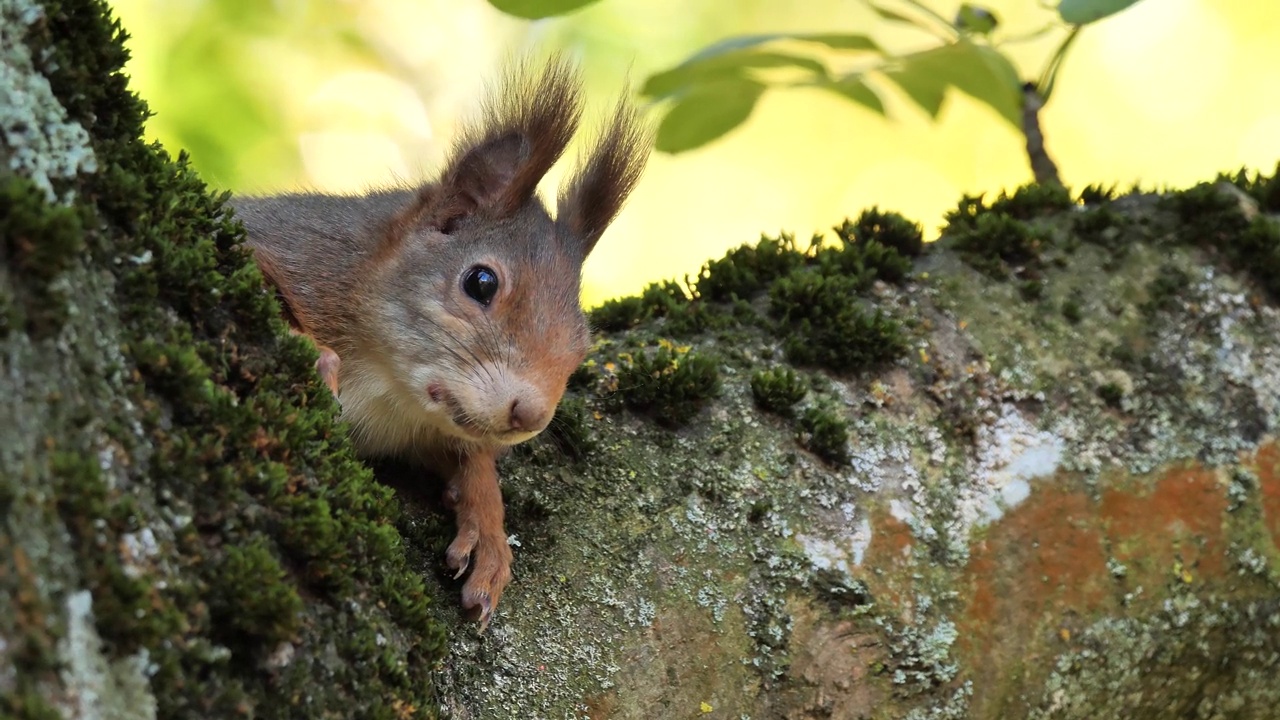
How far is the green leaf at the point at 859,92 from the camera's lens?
8.60 feet

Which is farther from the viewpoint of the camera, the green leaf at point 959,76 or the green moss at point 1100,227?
the green leaf at point 959,76

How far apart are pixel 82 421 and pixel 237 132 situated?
3.58 m

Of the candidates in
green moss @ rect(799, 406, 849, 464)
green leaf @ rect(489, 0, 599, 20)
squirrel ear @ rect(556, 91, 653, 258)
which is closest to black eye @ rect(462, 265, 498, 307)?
squirrel ear @ rect(556, 91, 653, 258)

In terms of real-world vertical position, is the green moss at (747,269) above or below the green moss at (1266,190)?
below

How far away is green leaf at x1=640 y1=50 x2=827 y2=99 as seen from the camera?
2.48 m

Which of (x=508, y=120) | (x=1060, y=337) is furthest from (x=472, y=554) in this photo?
(x=1060, y=337)

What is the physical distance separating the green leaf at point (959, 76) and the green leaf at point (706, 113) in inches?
14.0

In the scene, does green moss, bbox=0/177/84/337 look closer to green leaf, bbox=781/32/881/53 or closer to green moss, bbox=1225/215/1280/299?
green leaf, bbox=781/32/881/53

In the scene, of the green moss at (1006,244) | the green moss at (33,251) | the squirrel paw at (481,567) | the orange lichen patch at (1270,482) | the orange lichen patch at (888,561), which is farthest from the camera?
the green moss at (1006,244)

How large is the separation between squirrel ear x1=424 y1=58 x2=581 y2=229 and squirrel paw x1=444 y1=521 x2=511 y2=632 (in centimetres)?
82

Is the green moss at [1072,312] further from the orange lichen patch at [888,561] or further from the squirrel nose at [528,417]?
the squirrel nose at [528,417]

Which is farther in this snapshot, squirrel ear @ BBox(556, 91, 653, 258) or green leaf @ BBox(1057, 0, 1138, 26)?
squirrel ear @ BBox(556, 91, 653, 258)

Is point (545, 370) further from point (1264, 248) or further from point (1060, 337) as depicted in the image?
point (1264, 248)

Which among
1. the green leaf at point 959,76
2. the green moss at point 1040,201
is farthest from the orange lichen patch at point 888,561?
the green leaf at point 959,76
